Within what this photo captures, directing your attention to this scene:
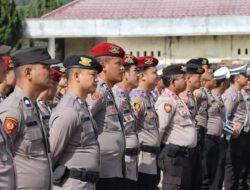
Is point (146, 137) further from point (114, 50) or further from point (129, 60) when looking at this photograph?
point (114, 50)

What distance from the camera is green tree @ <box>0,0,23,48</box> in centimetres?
2589

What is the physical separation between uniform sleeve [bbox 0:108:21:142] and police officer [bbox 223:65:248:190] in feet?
20.9

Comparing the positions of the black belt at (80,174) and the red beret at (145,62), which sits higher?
the red beret at (145,62)

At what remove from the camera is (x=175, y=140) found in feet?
27.7

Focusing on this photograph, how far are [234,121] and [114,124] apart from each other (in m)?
4.94

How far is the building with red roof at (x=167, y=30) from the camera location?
21828 mm

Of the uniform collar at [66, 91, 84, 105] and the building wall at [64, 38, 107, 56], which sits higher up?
the uniform collar at [66, 91, 84, 105]

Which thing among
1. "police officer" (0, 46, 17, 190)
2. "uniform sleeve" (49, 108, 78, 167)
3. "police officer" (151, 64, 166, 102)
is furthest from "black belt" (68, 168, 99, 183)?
"police officer" (151, 64, 166, 102)

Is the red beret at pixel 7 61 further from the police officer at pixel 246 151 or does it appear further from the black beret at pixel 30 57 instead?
the police officer at pixel 246 151

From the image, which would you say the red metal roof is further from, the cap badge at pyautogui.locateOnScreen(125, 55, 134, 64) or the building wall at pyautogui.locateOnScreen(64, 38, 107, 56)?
the cap badge at pyautogui.locateOnScreen(125, 55, 134, 64)

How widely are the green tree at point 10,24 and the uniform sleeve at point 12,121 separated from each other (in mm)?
20835

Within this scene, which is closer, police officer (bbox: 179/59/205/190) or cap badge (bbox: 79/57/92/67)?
cap badge (bbox: 79/57/92/67)

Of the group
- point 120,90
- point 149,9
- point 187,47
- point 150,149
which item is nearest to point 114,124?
point 120,90

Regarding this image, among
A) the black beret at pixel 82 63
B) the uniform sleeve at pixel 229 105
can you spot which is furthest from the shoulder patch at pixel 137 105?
the uniform sleeve at pixel 229 105
